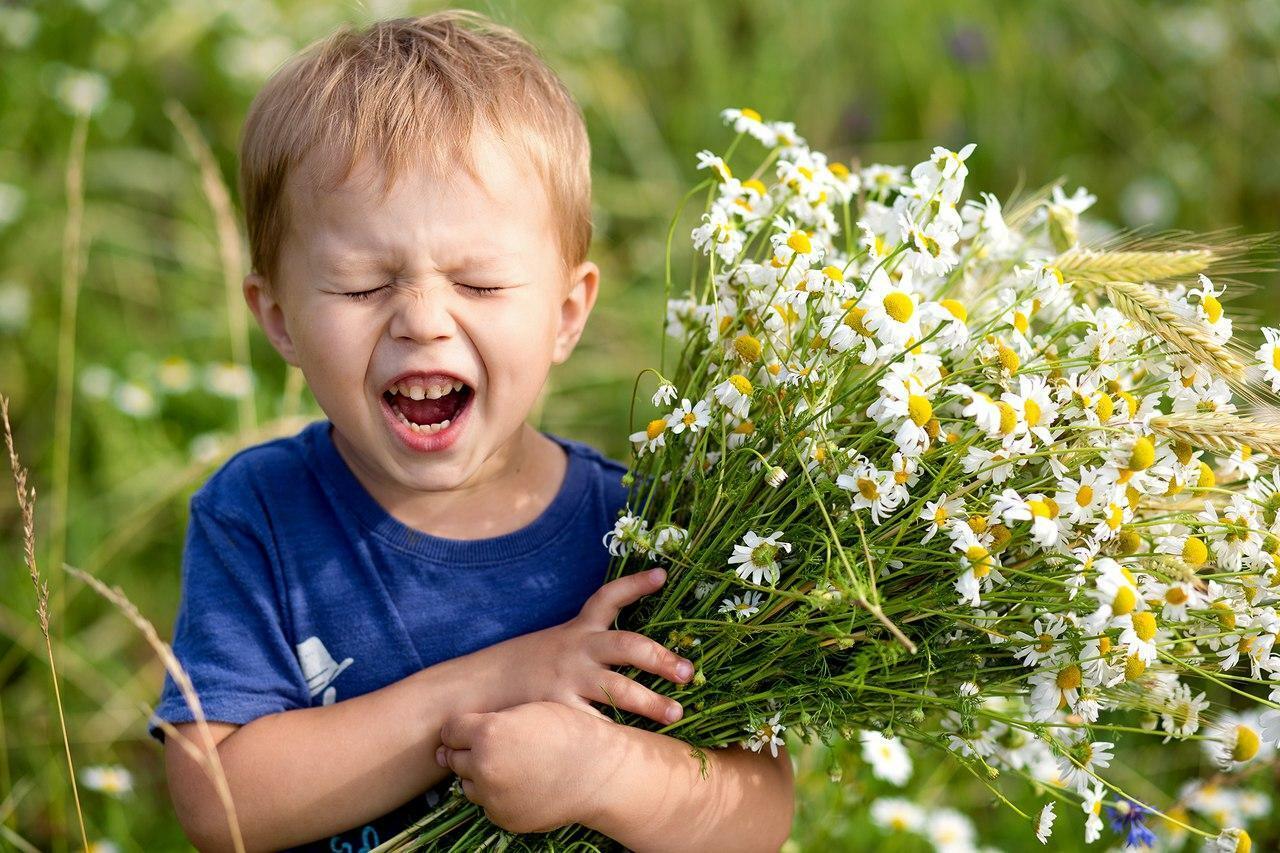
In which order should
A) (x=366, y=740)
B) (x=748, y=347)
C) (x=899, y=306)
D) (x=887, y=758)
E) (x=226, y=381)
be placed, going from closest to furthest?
(x=899, y=306) → (x=748, y=347) → (x=366, y=740) → (x=887, y=758) → (x=226, y=381)

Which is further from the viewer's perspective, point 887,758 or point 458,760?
point 887,758

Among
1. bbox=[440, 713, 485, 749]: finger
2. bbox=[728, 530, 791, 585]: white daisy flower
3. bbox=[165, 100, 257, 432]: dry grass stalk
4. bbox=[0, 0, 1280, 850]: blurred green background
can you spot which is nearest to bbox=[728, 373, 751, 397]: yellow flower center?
bbox=[728, 530, 791, 585]: white daisy flower

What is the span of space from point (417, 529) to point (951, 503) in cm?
73

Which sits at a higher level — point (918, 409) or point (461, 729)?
point (918, 409)

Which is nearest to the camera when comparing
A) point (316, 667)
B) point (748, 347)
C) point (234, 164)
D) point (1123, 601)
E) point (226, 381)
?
point (1123, 601)

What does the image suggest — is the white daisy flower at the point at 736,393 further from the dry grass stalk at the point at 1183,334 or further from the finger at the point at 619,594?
the dry grass stalk at the point at 1183,334

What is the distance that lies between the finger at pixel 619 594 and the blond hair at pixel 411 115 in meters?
0.44

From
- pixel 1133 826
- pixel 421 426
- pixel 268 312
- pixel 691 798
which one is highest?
pixel 268 312

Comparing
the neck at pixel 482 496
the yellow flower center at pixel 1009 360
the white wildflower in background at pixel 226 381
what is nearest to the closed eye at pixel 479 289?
the neck at pixel 482 496

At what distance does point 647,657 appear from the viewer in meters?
1.49

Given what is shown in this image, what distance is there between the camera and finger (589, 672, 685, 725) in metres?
1.49

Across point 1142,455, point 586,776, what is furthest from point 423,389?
point 1142,455

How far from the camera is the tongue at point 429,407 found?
1.59m

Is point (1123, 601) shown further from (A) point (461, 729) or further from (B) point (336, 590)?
(B) point (336, 590)
